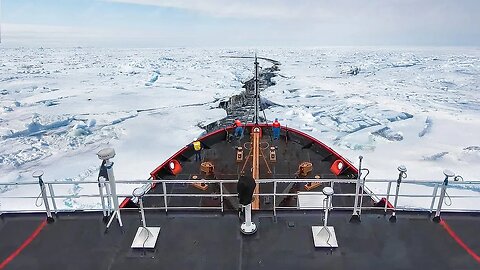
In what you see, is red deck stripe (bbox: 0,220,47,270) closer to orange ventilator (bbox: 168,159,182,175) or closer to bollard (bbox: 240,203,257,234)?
bollard (bbox: 240,203,257,234)

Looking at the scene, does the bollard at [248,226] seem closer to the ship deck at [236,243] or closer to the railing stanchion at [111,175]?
the ship deck at [236,243]

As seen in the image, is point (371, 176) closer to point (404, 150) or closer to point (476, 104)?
point (404, 150)

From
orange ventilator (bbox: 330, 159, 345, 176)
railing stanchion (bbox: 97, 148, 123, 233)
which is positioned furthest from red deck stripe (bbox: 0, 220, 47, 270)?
orange ventilator (bbox: 330, 159, 345, 176)

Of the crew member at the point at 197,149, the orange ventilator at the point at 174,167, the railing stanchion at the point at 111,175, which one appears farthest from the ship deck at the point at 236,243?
the crew member at the point at 197,149

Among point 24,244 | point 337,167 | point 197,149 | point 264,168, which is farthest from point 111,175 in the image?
point 337,167

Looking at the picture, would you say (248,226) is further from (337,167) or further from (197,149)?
A: (197,149)

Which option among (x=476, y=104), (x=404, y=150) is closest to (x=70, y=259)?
(x=404, y=150)
